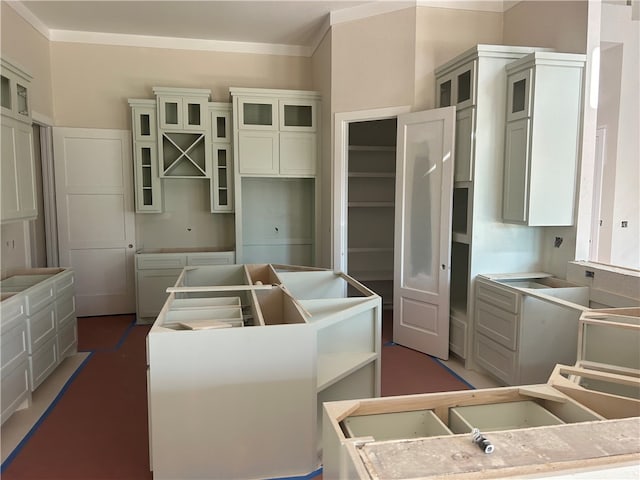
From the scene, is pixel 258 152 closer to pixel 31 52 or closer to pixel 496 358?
pixel 31 52

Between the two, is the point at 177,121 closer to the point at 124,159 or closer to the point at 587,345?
the point at 124,159

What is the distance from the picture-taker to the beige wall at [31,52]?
12.8 ft

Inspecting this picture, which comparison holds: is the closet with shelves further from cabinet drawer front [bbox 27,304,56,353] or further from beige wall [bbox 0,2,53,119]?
beige wall [bbox 0,2,53,119]

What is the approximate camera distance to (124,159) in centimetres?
508

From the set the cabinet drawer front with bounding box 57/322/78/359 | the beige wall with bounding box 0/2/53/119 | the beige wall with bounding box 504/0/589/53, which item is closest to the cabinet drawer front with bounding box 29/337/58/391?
the cabinet drawer front with bounding box 57/322/78/359

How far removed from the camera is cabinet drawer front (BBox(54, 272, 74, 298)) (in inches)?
138

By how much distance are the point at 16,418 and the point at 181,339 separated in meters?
1.71

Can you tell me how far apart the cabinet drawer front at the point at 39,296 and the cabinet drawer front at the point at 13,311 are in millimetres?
69

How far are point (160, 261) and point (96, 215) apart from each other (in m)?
1.01

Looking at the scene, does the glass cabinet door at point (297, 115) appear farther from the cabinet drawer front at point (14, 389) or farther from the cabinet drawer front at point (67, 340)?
the cabinet drawer front at point (14, 389)

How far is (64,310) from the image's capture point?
366cm

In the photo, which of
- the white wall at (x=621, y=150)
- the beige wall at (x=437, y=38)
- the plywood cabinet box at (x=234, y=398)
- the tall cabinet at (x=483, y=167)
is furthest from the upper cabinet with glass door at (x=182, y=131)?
the white wall at (x=621, y=150)

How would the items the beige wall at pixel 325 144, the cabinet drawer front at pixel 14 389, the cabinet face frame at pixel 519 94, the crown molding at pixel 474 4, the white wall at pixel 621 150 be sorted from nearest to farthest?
the cabinet drawer front at pixel 14 389 → the cabinet face frame at pixel 519 94 → the crown molding at pixel 474 4 → the white wall at pixel 621 150 → the beige wall at pixel 325 144

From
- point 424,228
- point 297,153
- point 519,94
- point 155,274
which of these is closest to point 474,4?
point 519,94
